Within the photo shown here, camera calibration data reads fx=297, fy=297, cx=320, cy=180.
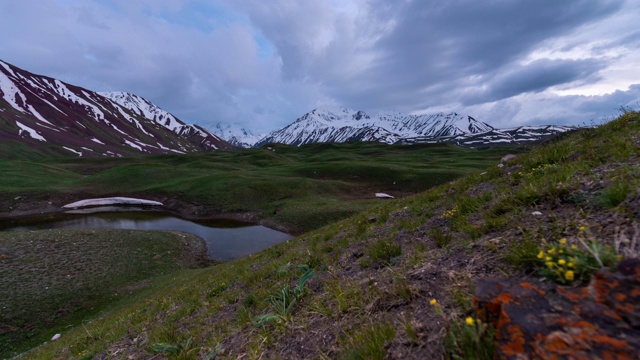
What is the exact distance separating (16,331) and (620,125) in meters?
30.5

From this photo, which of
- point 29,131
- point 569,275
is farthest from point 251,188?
point 29,131

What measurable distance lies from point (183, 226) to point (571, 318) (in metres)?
49.2

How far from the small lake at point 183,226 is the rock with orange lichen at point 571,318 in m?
32.9

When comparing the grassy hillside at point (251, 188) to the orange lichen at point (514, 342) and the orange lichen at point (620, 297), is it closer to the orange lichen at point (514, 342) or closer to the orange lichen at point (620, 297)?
the orange lichen at point (514, 342)

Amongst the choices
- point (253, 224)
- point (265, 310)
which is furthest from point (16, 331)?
point (253, 224)

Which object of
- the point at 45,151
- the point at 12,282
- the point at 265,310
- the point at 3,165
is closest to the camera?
the point at 265,310

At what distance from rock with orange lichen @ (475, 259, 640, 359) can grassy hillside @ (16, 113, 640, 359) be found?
322mm

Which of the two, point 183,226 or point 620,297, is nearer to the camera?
point 620,297

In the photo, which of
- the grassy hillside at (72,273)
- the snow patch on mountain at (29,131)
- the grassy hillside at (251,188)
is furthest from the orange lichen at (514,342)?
the snow patch on mountain at (29,131)

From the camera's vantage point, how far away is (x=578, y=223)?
4914 millimetres

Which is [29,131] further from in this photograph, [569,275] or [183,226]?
[569,275]

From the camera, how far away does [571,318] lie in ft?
8.92

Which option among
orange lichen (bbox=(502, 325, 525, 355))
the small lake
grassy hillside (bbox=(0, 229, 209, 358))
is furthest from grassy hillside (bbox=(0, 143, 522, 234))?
orange lichen (bbox=(502, 325, 525, 355))

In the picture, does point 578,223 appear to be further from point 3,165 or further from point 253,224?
point 3,165
